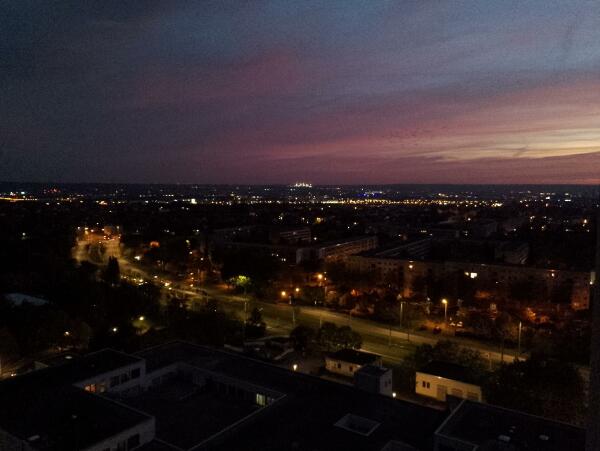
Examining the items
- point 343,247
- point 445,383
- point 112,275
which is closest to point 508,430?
point 445,383

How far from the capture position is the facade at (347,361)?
10.6 meters

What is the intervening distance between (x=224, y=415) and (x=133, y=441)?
191 centimetres

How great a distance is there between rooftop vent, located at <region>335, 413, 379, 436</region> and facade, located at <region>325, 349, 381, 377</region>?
3.41 metres

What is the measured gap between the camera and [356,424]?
710 cm

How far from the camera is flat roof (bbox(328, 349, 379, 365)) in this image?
420 inches

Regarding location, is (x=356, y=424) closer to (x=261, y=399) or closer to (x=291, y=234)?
(x=261, y=399)

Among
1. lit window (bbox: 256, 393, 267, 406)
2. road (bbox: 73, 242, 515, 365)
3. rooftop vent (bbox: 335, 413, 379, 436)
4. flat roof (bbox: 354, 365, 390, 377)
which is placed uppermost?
flat roof (bbox: 354, 365, 390, 377)

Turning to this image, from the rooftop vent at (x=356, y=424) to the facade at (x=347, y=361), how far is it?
11.2ft

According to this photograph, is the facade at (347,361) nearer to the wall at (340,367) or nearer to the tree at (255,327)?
the wall at (340,367)

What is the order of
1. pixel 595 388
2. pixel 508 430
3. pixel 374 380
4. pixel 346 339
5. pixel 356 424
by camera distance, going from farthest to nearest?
pixel 346 339 < pixel 374 380 < pixel 356 424 < pixel 508 430 < pixel 595 388

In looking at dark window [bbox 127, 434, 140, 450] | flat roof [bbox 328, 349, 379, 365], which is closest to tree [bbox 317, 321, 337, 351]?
flat roof [bbox 328, 349, 379, 365]

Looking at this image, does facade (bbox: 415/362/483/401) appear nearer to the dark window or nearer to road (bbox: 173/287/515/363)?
road (bbox: 173/287/515/363)

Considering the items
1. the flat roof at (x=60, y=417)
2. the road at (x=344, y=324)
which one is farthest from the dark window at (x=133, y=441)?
the road at (x=344, y=324)

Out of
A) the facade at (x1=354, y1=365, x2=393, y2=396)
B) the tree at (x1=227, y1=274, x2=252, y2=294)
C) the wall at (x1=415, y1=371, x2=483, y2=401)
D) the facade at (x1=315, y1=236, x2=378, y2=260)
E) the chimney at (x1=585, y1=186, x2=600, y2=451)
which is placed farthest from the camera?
the facade at (x1=315, y1=236, x2=378, y2=260)
